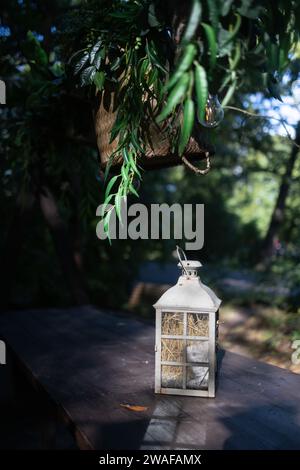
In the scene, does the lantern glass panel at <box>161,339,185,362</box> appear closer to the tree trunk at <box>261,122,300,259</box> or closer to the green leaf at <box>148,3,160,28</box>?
the green leaf at <box>148,3,160,28</box>

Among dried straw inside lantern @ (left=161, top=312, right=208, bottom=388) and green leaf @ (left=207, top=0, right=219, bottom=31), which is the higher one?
green leaf @ (left=207, top=0, right=219, bottom=31)

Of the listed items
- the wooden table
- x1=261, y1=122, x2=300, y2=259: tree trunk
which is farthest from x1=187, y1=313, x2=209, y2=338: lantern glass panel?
x1=261, y1=122, x2=300, y2=259: tree trunk

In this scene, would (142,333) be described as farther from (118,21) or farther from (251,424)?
(118,21)

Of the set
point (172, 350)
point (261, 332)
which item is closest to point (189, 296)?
point (172, 350)

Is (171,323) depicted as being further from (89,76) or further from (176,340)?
(89,76)

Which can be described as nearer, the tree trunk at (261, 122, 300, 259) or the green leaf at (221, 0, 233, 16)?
the green leaf at (221, 0, 233, 16)

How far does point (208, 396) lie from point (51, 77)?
193 centimetres

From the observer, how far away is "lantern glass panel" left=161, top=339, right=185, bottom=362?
73.3 inches

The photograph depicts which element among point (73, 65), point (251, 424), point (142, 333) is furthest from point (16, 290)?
point (251, 424)

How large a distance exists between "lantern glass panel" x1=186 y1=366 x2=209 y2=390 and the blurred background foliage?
3.04 ft

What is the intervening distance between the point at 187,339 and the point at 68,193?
2195 millimetres

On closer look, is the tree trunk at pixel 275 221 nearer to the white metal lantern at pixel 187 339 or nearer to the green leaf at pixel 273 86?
the green leaf at pixel 273 86

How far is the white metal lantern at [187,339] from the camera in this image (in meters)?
1.83

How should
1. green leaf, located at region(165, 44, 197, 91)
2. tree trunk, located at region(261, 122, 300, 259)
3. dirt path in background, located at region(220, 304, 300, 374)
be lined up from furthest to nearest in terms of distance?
tree trunk, located at region(261, 122, 300, 259)
dirt path in background, located at region(220, 304, 300, 374)
green leaf, located at region(165, 44, 197, 91)
